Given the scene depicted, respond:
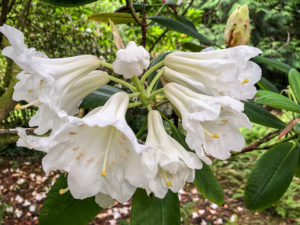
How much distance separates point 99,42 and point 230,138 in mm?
3216

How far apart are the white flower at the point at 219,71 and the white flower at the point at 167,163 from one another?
0.46ft

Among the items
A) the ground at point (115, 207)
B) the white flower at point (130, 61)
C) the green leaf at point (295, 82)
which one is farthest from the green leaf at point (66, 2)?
the ground at point (115, 207)

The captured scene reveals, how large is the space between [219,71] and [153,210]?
413 millimetres

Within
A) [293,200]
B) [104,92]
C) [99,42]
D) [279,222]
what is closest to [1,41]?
[104,92]

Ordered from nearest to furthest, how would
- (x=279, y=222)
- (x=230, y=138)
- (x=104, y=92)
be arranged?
(x=230, y=138) → (x=104, y=92) → (x=279, y=222)

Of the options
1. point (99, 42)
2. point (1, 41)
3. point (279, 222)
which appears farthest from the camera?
point (99, 42)

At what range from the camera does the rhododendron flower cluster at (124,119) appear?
0.56 m

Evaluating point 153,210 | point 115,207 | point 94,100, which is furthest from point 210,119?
point 115,207

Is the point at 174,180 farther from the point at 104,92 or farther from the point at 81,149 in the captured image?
the point at 104,92

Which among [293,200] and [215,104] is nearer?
[215,104]

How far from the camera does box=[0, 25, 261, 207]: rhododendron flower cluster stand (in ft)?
1.82

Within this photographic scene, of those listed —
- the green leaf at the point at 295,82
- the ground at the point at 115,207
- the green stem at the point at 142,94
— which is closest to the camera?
the green stem at the point at 142,94

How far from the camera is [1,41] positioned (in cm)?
162

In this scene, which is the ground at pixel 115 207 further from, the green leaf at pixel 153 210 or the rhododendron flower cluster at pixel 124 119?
the rhododendron flower cluster at pixel 124 119
